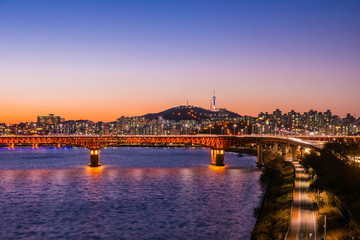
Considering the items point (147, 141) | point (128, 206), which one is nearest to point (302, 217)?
point (128, 206)

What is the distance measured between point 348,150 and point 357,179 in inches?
1093

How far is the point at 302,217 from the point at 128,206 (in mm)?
28673

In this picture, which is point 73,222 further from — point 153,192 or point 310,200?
point 310,200

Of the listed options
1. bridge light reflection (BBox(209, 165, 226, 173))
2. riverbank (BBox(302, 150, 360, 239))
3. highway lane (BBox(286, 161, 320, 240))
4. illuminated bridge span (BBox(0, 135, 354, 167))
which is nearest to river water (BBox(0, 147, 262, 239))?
highway lane (BBox(286, 161, 320, 240))

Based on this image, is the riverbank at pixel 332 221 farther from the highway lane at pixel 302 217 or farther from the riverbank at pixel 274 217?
the riverbank at pixel 274 217

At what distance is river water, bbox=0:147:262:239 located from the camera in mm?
44906

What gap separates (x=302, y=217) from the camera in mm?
39062

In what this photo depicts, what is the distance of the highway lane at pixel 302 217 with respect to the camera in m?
32.8

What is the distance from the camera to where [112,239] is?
42.0 meters

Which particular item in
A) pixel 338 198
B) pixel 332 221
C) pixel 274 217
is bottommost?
pixel 274 217

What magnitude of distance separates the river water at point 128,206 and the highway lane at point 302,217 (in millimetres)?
5949

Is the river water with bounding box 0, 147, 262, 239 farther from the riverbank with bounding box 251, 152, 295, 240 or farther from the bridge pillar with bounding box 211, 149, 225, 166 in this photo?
the bridge pillar with bounding box 211, 149, 225, 166

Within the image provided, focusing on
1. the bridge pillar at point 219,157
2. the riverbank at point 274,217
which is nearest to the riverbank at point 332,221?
the riverbank at point 274,217

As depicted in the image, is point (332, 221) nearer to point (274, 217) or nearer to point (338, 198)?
point (274, 217)
